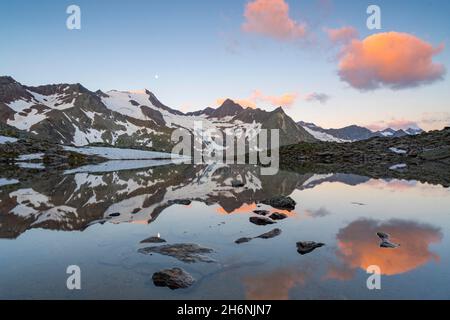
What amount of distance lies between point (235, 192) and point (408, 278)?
2253 centimetres

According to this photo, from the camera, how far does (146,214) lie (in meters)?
21.7

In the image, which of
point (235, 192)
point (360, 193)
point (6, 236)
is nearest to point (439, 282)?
point (6, 236)

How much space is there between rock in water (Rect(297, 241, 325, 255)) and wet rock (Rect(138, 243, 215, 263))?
376cm

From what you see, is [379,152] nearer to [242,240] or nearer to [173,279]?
[242,240]

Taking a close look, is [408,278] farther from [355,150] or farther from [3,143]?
[3,143]

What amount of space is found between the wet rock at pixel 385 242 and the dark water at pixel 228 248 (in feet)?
0.90

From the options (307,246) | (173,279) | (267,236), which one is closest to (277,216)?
(267,236)

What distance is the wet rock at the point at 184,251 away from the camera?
12.6 meters

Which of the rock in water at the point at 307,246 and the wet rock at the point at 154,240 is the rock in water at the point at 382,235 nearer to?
the rock in water at the point at 307,246

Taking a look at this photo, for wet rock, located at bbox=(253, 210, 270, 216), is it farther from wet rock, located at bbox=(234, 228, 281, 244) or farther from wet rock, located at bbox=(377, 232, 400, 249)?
wet rock, located at bbox=(377, 232, 400, 249)

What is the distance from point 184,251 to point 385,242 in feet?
28.9

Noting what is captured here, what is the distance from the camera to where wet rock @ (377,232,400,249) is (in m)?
13.7

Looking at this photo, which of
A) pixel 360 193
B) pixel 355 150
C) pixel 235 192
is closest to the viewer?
pixel 360 193

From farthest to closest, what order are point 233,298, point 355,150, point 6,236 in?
point 355,150 < point 6,236 < point 233,298
